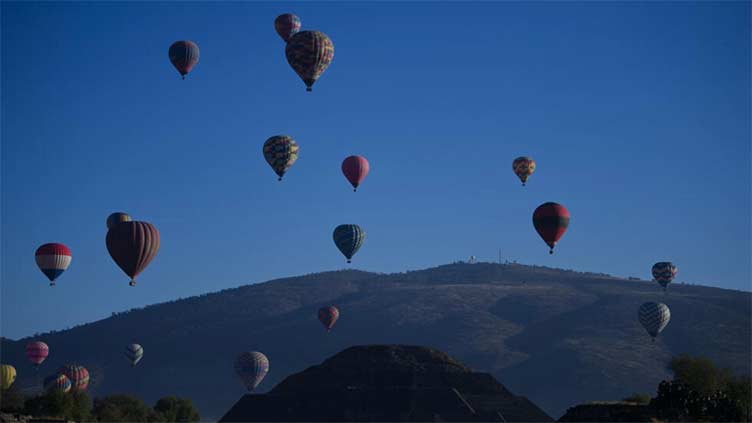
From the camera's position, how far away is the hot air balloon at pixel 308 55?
86.4m

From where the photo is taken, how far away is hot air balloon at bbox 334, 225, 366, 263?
107713 mm

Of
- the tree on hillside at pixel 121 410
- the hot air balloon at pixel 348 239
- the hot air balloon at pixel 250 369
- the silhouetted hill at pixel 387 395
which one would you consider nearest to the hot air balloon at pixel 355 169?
the hot air balloon at pixel 348 239

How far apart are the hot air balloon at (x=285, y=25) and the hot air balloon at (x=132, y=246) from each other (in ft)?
78.1

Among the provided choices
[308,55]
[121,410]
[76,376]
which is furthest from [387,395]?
[76,376]

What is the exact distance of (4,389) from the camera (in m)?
132

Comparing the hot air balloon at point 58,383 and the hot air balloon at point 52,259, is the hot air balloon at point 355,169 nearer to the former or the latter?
the hot air balloon at point 52,259

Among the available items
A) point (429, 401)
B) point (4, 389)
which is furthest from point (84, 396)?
point (429, 401)

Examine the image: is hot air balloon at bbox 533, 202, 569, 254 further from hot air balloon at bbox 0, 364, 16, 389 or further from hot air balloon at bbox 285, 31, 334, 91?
hot air balloon at bbox 0, 364, 16, 389

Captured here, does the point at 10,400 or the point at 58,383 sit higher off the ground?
the point at 58,383

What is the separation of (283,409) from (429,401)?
1150 centimetres

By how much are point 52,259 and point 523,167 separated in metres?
45.2

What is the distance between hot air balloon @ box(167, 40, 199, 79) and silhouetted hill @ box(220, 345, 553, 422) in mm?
27411

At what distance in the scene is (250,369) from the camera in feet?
422

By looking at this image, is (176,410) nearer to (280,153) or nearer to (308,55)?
(280,153)
